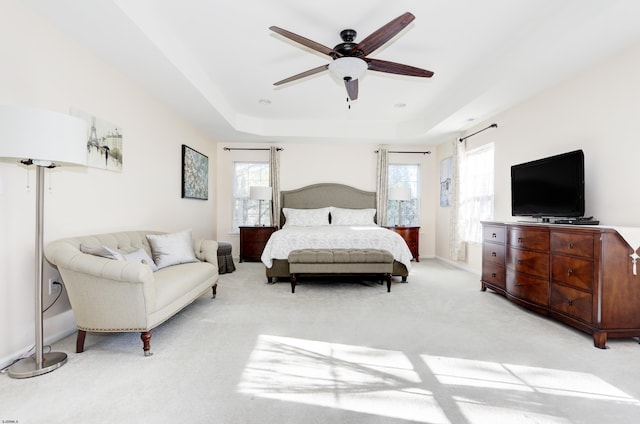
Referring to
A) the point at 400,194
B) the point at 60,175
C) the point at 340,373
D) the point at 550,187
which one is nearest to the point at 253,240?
the point at 400,194

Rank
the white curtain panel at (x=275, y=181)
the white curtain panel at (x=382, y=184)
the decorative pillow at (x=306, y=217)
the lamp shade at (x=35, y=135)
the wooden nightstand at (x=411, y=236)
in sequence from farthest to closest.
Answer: the white curtain panel at (x=382, y=184)
the white curtain panel at (x=275, y=181)
the wooden nightstand at (x=411, y=236)
the decorative pillow at (x=306, y=217)
the lamp shade at (x=35, y=135)

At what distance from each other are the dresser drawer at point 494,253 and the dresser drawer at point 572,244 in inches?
30.0

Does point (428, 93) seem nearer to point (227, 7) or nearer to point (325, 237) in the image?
point (325, 237)

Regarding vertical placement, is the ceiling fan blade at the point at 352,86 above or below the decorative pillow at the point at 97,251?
above

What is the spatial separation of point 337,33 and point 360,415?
126 inches

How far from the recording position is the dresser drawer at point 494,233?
365 centimetres

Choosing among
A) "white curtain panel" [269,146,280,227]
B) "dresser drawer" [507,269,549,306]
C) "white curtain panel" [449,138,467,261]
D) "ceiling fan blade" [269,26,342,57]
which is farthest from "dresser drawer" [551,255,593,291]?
"white curtain panel" [269,146,280,227]

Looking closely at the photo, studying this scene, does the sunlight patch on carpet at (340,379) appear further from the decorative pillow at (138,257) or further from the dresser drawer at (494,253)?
the dresser drawer at (494,253)

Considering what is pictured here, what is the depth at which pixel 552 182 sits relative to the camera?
10.8ft

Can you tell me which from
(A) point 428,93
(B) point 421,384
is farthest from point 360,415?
(A) point 428,93

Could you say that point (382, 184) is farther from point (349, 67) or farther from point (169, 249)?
point (169, 249)

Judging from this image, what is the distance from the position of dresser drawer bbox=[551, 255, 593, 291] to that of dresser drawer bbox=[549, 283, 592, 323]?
0.07 m

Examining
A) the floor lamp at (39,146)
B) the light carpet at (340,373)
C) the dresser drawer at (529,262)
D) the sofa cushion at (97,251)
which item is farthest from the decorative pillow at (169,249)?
the dresser drawer at (529,262)

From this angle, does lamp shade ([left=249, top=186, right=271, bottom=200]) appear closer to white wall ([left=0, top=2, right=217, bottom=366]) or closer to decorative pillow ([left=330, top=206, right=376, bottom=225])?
decorative pillow ([left=330, top=206, right=376, bottom=225])
